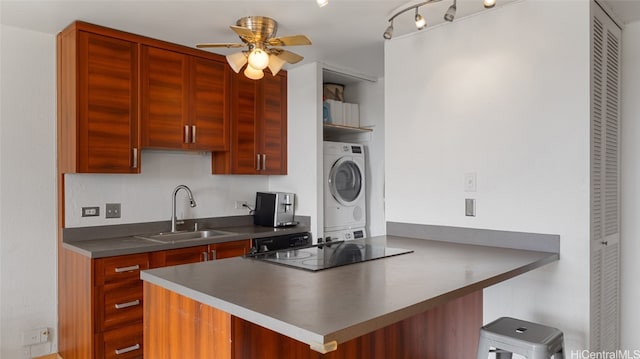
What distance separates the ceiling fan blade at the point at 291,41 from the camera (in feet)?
7.68

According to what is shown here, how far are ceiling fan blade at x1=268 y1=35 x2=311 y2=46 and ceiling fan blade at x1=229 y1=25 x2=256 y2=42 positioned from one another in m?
0.12

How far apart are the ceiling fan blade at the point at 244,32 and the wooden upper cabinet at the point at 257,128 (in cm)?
114

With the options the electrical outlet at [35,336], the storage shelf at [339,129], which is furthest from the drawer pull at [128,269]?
the storage shelf at [339,129]

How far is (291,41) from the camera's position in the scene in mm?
2408

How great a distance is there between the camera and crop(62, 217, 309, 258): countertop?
8.65ft

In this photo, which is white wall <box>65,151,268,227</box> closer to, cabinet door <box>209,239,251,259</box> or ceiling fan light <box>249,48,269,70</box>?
cabinet door <box>209,239,251,259</box>

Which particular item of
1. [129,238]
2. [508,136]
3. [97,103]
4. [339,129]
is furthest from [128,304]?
[508,136]

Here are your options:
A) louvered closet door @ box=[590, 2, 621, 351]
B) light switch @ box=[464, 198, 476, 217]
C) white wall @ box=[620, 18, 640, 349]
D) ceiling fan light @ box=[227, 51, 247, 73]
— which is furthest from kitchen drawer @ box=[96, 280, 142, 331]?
white wall @ box=[620, 18, 640, 349]

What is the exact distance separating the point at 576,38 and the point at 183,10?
2.18m

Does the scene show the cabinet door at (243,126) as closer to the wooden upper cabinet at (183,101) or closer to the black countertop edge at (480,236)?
the wooden upper cabinet at (183,101)

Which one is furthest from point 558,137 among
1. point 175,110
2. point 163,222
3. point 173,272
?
point 163,222

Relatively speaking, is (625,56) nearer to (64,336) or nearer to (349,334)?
(349,334)

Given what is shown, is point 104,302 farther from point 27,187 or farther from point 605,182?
point 605,182

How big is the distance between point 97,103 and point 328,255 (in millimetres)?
1876
